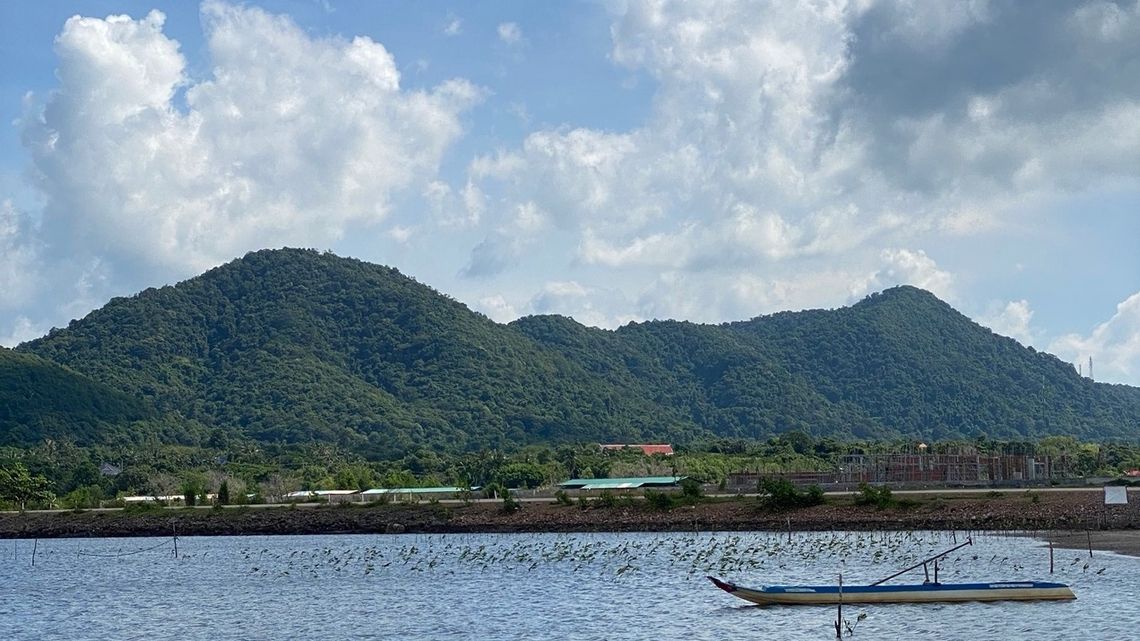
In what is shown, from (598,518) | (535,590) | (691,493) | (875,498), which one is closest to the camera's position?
(535,590)

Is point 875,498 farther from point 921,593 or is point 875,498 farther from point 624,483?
point 921,593

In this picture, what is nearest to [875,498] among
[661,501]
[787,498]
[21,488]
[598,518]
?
[787,498]

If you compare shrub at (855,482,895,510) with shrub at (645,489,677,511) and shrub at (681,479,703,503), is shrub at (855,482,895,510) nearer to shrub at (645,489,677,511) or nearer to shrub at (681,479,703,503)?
shrub at (681,479,703,503)

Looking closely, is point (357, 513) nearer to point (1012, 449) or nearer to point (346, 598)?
point (346, 598)

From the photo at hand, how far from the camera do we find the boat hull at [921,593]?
140 feet

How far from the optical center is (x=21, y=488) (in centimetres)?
11200

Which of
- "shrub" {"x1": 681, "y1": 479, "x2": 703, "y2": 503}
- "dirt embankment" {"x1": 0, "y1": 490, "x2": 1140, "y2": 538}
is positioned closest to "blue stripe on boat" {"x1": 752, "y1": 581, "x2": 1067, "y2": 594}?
"dirt embankment" {"x1": 0, "y1": 490, "x2": 1140, "y2": 538}

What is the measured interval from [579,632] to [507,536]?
43.7 metres

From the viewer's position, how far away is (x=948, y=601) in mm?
43250

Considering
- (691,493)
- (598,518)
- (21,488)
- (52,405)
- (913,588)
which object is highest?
(52,405)

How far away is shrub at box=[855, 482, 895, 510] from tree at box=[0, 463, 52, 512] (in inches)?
2613

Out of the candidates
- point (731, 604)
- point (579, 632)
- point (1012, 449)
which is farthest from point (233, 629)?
point (1012, 449)

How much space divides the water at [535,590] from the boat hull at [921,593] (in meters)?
0.41

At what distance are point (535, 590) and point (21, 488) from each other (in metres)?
73.3
